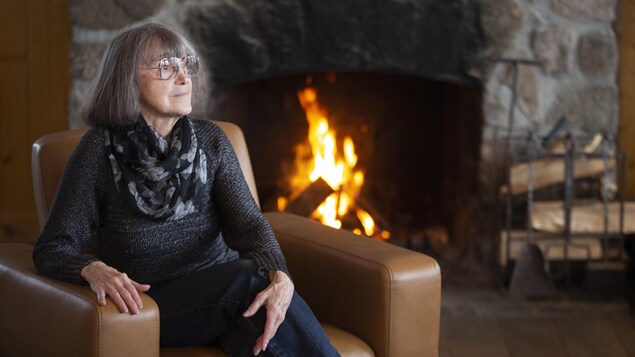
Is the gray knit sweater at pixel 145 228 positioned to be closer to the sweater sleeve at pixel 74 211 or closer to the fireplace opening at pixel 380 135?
the sweater sleeve at pixel 74 211

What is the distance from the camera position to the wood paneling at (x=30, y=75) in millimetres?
3580

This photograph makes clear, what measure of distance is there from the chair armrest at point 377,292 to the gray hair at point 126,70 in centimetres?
A: 53

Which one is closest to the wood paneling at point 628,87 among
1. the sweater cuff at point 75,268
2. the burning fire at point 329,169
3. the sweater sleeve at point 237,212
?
the burning fire at point 329,169

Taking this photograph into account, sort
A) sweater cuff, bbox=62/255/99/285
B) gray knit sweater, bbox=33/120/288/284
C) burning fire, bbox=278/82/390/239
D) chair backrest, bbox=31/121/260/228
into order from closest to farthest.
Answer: sweater cuff, bbox=62/255/99/285
gray knit sweater, bbox=33/120/288/284
chair backrest, bbox=31/121/260/228
burning fire, bbox=278/82/390/239

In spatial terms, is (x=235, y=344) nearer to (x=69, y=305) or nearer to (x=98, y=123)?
(x=69, y=305)

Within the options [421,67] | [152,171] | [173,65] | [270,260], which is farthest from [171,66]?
[421,67]

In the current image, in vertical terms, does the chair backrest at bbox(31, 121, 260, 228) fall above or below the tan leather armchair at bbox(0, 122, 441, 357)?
above

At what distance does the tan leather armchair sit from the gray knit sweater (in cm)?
9

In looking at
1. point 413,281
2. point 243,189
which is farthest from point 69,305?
point 413,281

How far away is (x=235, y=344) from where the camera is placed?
2.18m

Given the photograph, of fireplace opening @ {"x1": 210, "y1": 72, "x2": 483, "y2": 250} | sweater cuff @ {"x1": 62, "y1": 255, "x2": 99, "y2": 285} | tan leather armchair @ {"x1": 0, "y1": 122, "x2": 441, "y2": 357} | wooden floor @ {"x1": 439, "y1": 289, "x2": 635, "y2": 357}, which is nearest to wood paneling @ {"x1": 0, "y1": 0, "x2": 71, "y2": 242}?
fireplace opening @ {"x1": 210, "y1": 72, "x2": 483, "y2": 250}

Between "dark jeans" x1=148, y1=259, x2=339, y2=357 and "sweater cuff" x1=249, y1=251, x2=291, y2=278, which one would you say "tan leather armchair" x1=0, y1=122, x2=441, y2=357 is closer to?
"dark jeans" x1=148, y1=259, x2=339, y2=357

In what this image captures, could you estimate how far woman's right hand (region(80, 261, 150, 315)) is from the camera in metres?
2.01

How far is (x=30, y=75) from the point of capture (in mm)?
3621
